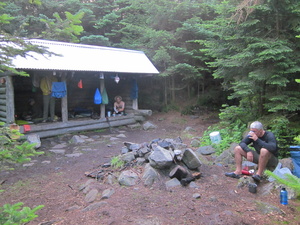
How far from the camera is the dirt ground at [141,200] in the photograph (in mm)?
3504

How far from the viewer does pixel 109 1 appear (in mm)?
18125

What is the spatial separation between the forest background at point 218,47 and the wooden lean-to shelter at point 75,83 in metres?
1.51

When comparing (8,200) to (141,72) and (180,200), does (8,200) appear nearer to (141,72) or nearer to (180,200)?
(180,200)

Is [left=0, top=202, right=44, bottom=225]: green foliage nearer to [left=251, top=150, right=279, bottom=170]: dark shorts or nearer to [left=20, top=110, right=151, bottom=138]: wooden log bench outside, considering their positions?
[left=251, top=150, right=279, bottom=170]: dark shorts

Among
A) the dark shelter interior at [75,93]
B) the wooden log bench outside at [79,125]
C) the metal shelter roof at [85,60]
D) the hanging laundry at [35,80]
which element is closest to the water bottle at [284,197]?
the metal shelter roof at [85,60]

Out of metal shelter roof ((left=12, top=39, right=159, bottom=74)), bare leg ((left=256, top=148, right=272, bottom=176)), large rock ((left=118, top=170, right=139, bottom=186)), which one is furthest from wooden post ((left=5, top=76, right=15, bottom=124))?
bare leg ((left=256, top=148, right=272, bottom=176))

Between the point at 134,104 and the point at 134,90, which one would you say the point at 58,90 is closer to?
the point at 134,90

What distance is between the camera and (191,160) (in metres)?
5.02

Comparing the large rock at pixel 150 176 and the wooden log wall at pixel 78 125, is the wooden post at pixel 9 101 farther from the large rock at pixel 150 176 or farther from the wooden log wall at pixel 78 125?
the large rock at pixel 150 176

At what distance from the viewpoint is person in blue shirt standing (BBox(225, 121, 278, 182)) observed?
4.61 meters

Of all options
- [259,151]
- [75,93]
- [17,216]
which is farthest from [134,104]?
[17,216]

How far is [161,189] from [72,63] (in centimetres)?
738

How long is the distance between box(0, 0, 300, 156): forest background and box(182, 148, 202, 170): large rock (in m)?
2.43

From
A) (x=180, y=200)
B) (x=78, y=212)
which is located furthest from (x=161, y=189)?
(x=78, y=212)
